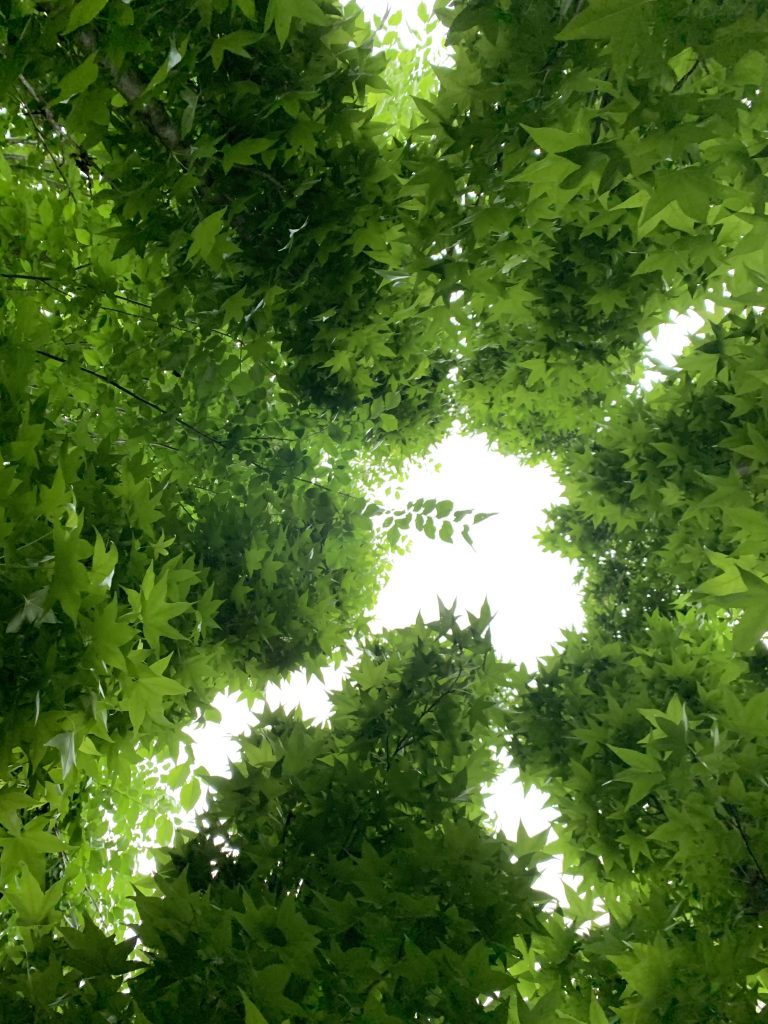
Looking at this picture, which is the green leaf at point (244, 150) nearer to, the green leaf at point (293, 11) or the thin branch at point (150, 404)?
the green leaf at point (293, 11)

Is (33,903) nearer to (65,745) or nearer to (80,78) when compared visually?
(65,745)

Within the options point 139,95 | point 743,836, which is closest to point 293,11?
point 139,95

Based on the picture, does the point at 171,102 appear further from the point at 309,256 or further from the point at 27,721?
the point at 27,721

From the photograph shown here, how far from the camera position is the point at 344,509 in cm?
379

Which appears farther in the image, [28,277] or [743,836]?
[28,277]

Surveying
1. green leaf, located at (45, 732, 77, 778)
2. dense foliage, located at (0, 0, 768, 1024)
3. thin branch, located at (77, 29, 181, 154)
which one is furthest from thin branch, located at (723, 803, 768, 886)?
thin branch, located at (77, 29, 181, 154)

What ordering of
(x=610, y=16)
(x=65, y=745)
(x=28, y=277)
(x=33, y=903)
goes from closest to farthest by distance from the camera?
(x=610, y=16) < (x=65, y=745) < (x=33, y=903) < (x=28, y=277)

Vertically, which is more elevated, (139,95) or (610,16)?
(139,95)

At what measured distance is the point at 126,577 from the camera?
2195 mm

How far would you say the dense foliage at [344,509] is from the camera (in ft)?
5.14

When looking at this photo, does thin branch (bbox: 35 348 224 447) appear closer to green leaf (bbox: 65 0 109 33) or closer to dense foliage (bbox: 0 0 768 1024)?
dense foliage (bbox: 0 0 768 1024)

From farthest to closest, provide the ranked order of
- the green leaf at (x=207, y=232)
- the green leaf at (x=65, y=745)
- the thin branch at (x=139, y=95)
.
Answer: the thin branch at (x=139, y=95)
the green leaf at (x=207, y=232)
the green leaf at (x=65, y=745)

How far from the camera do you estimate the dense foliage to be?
5.14 ft

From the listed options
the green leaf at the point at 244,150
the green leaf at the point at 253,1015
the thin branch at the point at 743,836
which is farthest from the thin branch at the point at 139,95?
the thin branch at the point at 743,836
